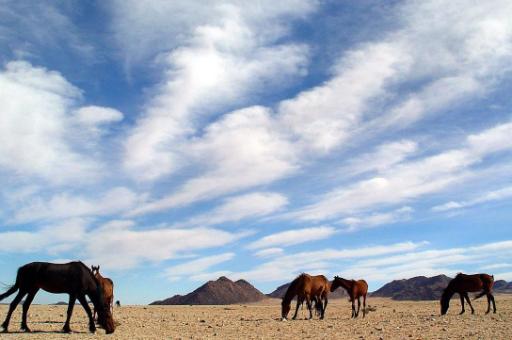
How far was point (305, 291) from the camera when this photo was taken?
1056 inches

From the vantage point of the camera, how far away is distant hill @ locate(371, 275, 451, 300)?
373 ft

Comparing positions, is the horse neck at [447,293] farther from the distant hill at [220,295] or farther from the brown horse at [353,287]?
the distant hill at [220,295]

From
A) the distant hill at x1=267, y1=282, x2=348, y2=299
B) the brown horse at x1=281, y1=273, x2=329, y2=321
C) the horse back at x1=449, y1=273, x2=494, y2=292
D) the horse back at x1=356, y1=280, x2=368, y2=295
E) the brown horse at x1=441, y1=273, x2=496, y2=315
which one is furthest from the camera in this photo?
the distant hill at x1=267, y1=282, x2=348, y2=299

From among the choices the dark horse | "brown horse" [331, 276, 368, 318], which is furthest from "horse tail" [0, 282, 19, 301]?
"brown horse" [331, 276, 368, 318]

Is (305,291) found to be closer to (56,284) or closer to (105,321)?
(105,321)

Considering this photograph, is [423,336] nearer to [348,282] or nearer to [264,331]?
[264,331]

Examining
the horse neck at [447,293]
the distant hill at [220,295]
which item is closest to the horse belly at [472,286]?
the horse neck at [447,293]

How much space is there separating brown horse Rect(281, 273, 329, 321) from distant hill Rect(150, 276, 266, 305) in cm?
7326

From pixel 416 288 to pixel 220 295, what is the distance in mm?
53077

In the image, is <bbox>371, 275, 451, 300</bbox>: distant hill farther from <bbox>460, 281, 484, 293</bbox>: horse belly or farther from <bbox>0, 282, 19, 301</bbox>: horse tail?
<bbox>0, 282, 19, 301</bbox>: horse tail

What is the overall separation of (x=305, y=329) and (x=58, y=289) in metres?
10.3

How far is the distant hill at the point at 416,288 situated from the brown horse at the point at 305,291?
289ft

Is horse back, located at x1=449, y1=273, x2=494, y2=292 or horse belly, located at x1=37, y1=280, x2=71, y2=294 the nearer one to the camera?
Answer: horse belly, located at x1=37, y1=280, x2=71, y2=294

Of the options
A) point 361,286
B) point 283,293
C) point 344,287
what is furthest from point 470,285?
point 283,293
